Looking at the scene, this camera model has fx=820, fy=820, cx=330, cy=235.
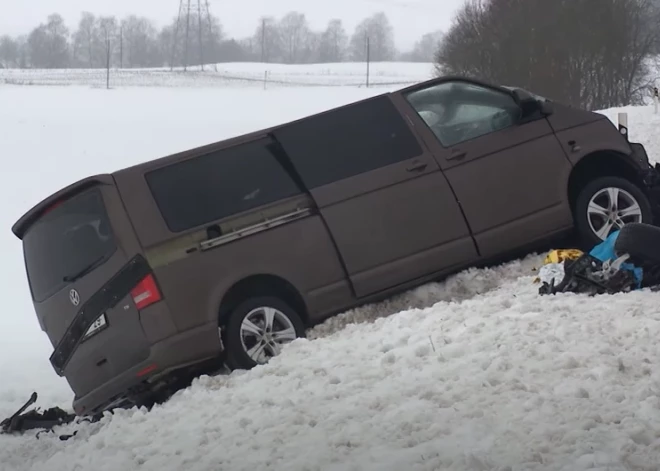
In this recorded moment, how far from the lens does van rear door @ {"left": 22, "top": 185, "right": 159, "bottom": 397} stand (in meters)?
5.73

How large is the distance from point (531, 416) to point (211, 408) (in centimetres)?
195

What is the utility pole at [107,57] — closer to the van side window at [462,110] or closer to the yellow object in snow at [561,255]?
the van side window at [462,110]

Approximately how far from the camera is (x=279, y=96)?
4431 cm

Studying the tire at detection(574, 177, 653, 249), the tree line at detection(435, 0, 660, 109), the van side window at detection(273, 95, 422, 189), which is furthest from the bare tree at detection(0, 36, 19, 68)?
the tire at detection(574, 177, 653, 249)

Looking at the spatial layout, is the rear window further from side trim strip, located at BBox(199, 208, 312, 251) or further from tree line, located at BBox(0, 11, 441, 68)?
tree line, located at BBox(0, 11, 441, 68)

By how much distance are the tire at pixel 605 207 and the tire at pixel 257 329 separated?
2.65 meters

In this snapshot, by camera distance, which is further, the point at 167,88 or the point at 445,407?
the point at 167,88

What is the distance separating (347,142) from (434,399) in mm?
2805

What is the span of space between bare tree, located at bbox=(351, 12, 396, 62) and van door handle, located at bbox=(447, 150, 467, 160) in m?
28.1

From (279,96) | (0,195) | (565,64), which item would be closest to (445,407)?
Answer: (0,195)

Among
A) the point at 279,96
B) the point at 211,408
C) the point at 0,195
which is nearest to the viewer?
the point at 211,408

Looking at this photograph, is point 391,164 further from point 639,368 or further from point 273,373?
point 639,368

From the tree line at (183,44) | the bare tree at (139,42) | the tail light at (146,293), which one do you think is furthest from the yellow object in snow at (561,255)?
the bare tree at (139,42)

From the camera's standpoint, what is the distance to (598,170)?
23.9 feet
